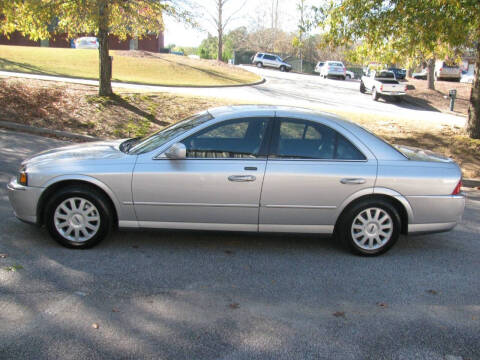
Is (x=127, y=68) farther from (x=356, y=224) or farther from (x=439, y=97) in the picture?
(x=356, y=224)

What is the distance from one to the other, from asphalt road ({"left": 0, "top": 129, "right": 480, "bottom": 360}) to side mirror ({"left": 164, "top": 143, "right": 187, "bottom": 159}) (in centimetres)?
105

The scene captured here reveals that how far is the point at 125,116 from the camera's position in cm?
1368

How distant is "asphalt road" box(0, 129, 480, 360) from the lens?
346 cm

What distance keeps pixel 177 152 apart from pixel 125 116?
929 cm

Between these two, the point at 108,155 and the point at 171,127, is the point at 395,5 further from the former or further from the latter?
the point at 108,155

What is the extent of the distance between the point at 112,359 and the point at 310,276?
220 centimetres

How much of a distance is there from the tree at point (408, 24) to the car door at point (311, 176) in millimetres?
6283

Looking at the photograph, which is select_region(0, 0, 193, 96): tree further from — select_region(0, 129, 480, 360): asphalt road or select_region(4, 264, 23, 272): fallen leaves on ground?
select_region(4, 264, 23, 272): fallen leaves on ground

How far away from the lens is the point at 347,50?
1340 centimetres

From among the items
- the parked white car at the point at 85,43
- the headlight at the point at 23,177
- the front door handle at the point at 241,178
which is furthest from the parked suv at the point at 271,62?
the headlight at the point at 23,177

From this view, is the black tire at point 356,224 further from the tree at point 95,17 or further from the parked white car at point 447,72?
the parked white car at point 447,72

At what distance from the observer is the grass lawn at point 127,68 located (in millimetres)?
24266

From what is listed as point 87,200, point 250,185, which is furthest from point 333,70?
point 87,200

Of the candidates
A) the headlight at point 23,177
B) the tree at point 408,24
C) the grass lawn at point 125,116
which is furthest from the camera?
the grass lawn at point 125,116
